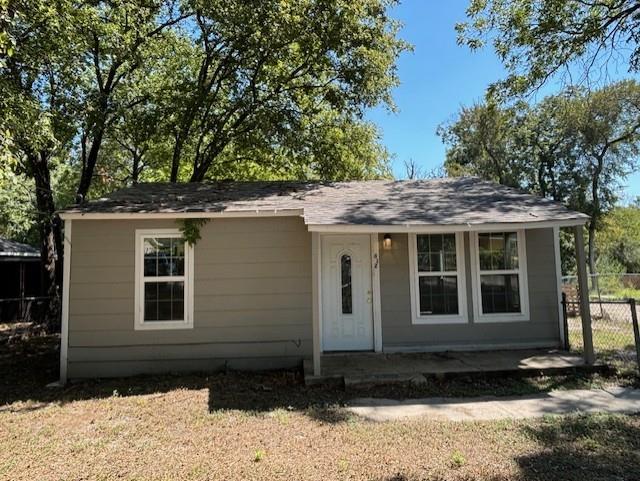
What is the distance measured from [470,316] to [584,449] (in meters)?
3.86

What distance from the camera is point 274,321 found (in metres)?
7.58

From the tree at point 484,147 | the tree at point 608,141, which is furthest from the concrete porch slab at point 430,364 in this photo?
the tree at point 484,147

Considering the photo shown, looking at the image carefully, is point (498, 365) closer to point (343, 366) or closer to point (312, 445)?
point (343, 366)

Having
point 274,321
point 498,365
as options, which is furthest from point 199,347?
point 498,365

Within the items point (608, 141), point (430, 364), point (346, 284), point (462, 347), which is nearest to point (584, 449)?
point (430, 364)

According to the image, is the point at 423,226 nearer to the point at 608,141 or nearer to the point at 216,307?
the point at 216,307

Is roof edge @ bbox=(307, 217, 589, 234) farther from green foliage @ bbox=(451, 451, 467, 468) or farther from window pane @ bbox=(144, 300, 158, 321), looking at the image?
green foliage @ bbox=(451, 451, 467, 468)

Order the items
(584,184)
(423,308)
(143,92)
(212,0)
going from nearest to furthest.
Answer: (423,308), (212,0), (143,92), (584,184)

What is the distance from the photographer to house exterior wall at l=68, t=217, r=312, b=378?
24.1ft

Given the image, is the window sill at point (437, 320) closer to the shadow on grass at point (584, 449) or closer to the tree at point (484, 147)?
the shadow on grass at point (584, 449)

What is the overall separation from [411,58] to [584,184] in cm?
1742

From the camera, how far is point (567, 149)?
87.5 ft

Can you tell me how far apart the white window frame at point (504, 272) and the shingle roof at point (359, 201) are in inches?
30.4

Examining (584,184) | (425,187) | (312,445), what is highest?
(584,184)
